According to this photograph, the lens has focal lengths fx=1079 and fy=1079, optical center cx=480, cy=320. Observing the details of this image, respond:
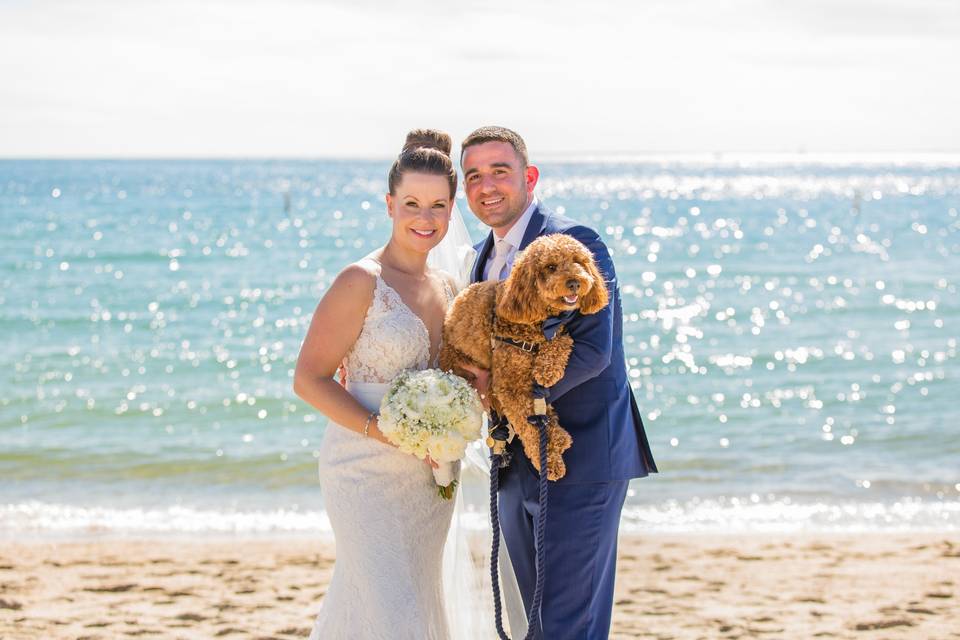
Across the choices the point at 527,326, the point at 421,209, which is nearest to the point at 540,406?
the point at 527,326

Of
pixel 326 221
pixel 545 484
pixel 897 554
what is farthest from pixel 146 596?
pixel 326 221

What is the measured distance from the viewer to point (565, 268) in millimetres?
3457

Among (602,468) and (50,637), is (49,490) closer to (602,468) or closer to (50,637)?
(50,637)

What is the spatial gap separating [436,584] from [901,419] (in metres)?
8.67

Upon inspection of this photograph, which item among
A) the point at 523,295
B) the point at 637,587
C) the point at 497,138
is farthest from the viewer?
the point at 637,587

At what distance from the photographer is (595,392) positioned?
3.87 m

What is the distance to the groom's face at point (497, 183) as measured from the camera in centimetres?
404

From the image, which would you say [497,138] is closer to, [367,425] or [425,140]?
[425,140]

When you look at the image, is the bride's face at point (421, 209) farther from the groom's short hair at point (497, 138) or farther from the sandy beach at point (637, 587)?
the sandy beach at point (637, 587)

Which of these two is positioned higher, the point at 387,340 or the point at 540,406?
the point at 387,340

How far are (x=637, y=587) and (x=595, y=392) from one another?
3180 millimetres

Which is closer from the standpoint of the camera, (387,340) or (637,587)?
(387,340)

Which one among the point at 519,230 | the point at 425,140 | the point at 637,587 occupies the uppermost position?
the point at 425,140

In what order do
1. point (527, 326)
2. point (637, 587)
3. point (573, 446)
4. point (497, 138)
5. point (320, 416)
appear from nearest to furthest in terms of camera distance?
point (527, 326)
point (573, 446)
point (497, 138)
point (637, 587)
point (320, 416)
